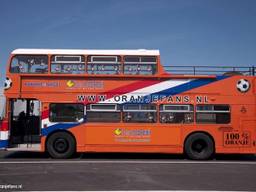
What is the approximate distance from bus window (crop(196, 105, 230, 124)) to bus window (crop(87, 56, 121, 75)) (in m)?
3.58

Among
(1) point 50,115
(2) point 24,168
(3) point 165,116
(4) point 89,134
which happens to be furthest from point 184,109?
(2) point 24,168

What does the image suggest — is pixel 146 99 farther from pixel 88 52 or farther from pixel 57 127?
pixel 57 127

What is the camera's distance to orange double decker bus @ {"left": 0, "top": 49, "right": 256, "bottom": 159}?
44.8 ft

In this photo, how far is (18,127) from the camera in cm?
1448

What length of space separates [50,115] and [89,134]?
1704 mm

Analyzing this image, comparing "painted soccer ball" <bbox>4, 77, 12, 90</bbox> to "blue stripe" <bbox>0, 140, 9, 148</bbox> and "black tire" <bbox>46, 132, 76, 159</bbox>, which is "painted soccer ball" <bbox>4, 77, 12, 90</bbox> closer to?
"blue stripe" <bbox>0, 140, 9, 148</bbox>

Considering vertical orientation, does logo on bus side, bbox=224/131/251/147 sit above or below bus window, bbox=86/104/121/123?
below

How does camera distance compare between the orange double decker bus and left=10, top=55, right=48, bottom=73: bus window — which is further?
left=10, top=55, right=48, bottom=73: bus window

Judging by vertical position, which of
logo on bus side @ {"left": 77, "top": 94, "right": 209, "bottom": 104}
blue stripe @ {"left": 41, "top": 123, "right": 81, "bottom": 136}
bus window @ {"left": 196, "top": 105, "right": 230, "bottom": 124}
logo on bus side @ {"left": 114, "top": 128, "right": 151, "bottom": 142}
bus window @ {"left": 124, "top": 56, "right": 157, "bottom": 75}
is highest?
bus window @ {"left": 124, "top": 56, "right": 157, "bottom": 75}

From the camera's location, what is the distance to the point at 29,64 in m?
14.0

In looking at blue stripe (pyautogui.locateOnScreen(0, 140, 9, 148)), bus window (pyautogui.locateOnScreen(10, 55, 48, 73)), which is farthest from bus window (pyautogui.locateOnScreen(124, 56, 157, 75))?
blue stripe (pyautogui.locateOnScreen(0, 140, 9, 148))

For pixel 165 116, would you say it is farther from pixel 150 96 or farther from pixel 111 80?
pixel 111 80

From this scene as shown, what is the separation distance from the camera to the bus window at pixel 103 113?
45.2 ft

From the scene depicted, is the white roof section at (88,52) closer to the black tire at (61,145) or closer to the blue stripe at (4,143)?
the black tire at (61,145)
